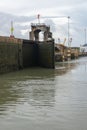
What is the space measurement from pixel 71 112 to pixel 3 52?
→ 861 inches

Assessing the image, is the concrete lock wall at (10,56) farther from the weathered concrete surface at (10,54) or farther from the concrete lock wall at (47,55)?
the concrete lock wall at (47,55)

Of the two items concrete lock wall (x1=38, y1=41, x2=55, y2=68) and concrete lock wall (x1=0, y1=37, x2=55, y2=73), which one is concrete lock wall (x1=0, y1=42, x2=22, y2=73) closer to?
concrete lock wall (x1=0, y1=37, x2=55, y2=73)

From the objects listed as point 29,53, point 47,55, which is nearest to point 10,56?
point 47,55

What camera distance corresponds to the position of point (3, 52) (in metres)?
33.4

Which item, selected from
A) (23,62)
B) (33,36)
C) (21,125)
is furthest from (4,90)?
(33,36)

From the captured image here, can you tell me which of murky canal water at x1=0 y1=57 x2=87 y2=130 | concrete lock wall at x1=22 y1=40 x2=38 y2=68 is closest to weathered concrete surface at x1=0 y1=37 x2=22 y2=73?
concrete lock wall at x1=22 y1=40 x2=38 y2=68

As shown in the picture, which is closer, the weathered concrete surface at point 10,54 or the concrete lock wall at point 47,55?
the weathered concrete surface at point 10,54

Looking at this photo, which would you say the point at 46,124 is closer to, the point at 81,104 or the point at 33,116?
the point at 33,116

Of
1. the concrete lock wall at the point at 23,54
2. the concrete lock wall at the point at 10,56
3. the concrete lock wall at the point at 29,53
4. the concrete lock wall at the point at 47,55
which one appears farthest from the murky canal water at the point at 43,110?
the concrete lock wall at the point at 29,53

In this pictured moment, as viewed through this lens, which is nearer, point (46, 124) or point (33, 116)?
point (46, 124)

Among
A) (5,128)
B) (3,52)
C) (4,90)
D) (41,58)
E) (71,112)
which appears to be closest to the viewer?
(5,128)

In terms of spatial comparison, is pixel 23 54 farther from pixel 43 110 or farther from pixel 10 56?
pixel 43 110

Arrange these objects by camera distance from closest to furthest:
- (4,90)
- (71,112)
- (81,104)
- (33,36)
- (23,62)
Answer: (71,112) < (81,104) < (4,90) < (23,62) < (33,36)

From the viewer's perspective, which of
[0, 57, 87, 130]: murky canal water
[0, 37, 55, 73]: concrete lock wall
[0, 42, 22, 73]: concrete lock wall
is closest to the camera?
[0, 57, 87, 130]: murky canal water
